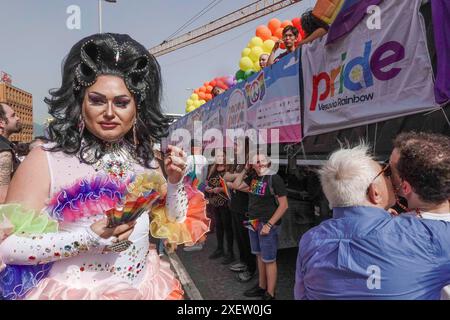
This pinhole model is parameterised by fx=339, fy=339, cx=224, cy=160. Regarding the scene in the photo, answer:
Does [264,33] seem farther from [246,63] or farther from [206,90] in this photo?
[206,90]

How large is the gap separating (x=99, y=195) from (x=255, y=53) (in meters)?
5.82

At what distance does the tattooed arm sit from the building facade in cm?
454

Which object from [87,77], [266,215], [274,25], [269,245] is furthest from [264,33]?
[87,77]

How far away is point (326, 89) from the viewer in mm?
3205

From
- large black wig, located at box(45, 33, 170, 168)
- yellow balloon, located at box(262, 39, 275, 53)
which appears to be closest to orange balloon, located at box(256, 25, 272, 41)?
yellow balloon, located at box(262, 39, 275, 53)

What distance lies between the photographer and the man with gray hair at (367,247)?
130cm

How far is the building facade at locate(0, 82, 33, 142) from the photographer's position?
7.16 metres

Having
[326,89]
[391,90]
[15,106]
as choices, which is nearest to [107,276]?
[391,90]

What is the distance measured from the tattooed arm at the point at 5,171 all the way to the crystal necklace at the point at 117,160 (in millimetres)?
2229

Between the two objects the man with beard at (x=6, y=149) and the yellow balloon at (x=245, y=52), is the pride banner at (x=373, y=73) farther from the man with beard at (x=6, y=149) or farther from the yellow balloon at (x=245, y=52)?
the yellow balloon at (x=245, y=52)

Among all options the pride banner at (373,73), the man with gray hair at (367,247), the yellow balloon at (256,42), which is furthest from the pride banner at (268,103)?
the man with gray hair at (367,247)

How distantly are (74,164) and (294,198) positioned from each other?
3.45 m

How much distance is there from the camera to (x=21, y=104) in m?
8.46

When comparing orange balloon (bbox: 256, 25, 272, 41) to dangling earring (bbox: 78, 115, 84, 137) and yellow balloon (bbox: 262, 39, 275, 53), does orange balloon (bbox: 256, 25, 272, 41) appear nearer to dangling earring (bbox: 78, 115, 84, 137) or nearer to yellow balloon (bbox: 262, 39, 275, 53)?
yellow balloon (bbox: 262, 39, 275, 53)
